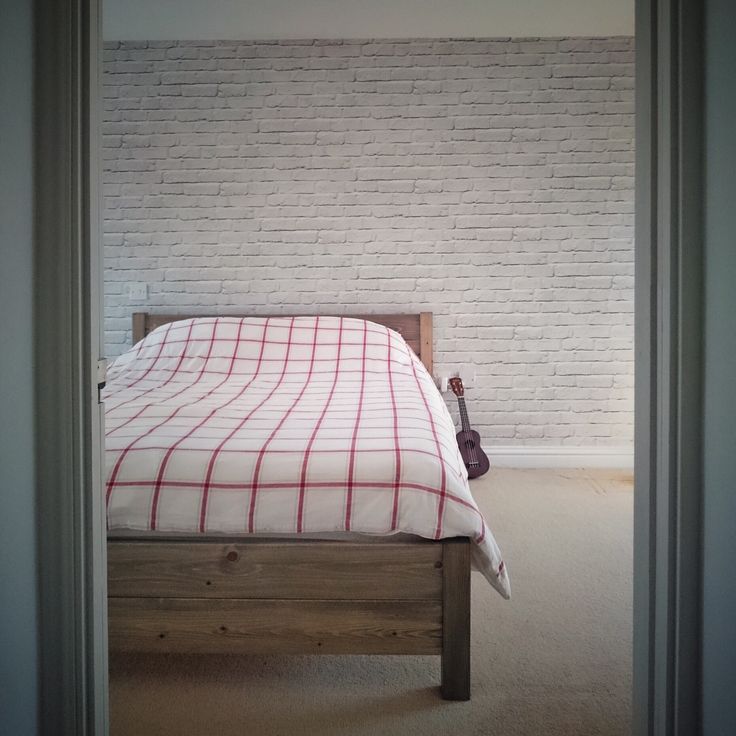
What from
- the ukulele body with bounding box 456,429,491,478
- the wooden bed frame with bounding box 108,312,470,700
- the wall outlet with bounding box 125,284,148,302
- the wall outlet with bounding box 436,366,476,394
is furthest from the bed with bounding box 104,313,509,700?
the wall outlet with bounding box 125,284,148,302

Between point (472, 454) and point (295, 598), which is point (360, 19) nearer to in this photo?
point (472, 454)

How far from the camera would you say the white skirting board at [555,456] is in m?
3.76

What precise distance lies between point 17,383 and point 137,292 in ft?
10.2

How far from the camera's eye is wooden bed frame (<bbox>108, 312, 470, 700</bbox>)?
1.57 metres

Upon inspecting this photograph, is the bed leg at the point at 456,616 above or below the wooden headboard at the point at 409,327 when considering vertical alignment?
below

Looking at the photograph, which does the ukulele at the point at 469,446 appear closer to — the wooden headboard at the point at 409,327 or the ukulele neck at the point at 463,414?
the ukulele neck at the point at 463,414

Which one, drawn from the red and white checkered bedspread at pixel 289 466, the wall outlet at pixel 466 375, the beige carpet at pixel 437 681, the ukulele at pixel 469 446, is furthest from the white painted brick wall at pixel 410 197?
the beige carpet at pixel 437 681

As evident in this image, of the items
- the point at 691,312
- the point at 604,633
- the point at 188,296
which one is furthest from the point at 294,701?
the point at 188,296

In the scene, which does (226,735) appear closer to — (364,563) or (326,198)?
(364,563)

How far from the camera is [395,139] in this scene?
12.1 feet

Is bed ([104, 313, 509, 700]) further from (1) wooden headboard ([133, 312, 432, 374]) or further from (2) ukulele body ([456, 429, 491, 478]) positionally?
(1) wooden headboard ([133, 312, 432, 374])

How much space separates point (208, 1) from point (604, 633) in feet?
10.8

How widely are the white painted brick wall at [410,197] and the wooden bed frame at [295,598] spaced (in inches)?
90.3

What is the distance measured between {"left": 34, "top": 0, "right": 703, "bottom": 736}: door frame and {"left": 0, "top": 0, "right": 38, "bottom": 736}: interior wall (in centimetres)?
2
